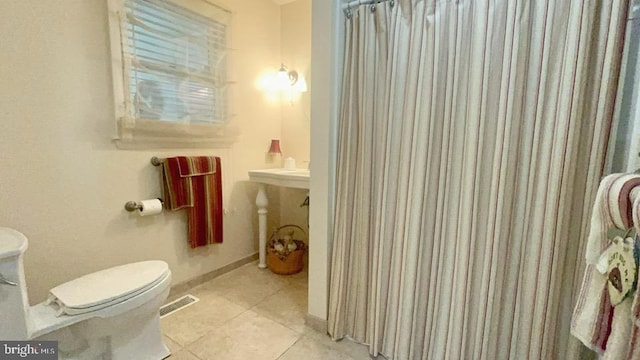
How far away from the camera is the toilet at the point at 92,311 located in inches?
41.2

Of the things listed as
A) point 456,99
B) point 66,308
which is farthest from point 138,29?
point 456,99

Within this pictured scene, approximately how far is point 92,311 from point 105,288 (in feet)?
0.39

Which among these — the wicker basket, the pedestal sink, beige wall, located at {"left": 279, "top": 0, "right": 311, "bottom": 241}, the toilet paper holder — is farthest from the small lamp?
the toilet paper holder

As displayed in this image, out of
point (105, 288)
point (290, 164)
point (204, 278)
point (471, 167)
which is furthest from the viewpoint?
point (290, 164)

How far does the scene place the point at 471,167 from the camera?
116cm

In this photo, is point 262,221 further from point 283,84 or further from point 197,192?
point 283,84

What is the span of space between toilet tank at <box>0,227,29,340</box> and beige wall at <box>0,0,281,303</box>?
1.44ft

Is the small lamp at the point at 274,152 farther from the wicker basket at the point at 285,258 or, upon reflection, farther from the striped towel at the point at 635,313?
the striped towel at the point at 635,313

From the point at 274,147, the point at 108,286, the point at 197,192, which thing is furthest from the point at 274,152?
the point at 108,286

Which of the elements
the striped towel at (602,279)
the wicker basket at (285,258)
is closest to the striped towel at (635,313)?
the striped towel at (602,279)

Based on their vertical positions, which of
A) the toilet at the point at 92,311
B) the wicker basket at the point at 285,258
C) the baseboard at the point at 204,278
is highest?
the toilet at the point at 92,311

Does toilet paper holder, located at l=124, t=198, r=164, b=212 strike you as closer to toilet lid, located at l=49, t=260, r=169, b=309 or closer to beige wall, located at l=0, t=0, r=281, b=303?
beige wall, located at l=0, t=0, r=281, b=303

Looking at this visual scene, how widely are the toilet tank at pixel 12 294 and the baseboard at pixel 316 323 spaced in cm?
125

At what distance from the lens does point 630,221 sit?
676mm
